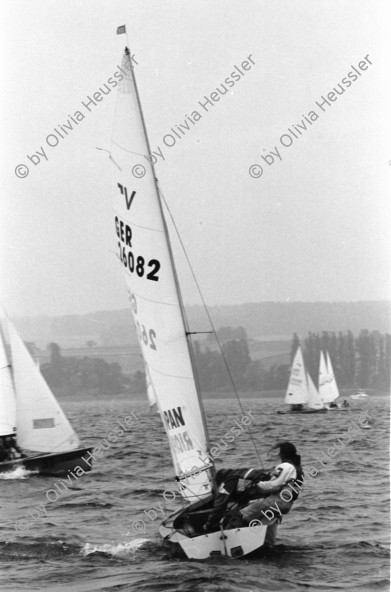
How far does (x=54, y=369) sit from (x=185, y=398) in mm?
133629

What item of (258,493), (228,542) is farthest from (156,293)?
(228,542)

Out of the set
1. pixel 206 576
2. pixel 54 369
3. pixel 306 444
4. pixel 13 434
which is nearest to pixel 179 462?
pixel 206 576

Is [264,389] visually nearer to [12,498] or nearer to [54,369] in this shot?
[54,369]

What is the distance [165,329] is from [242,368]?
356 ft

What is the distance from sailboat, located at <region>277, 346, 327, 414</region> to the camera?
48.5 meters

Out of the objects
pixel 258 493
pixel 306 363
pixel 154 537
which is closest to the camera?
pixel 258 493

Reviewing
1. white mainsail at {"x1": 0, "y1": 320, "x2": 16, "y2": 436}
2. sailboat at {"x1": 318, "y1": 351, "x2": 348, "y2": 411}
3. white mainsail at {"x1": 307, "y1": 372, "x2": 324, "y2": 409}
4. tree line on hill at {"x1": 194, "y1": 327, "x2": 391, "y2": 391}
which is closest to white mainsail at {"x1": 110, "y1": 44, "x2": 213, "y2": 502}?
white mainsail at {"x1": 0, "y1": 320, "x2": 16, "y2": 436}

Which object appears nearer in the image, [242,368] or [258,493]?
[258,493]

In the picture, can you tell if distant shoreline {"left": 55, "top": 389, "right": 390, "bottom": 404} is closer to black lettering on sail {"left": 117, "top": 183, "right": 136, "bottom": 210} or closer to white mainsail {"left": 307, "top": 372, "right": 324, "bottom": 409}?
white mainsail {"left": 307, "top": 372, "right": 324, "bottom": 409}

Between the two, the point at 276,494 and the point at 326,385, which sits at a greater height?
the point at 276,494

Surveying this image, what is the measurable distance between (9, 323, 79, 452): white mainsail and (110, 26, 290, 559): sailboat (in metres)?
10.3

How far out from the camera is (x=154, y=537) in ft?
42.1

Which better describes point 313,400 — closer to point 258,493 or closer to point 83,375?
point 258,493

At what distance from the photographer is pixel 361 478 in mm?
18938
